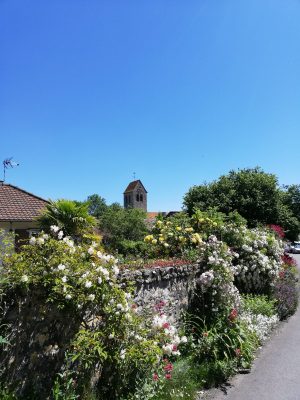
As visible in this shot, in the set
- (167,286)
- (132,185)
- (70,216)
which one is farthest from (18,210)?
(132,185)

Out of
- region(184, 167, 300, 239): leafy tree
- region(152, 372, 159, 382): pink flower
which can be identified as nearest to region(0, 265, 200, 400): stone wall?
region(152, 372, 159, 382): pink flower

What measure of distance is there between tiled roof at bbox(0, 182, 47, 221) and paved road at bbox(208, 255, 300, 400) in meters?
14.4

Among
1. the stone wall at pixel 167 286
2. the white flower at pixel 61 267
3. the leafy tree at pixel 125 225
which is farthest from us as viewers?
the leafy tree at pixel 125 225

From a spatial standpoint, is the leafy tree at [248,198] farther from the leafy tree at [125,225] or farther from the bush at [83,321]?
the leafy tree at [125,225]

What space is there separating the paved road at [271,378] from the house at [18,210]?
12.8 metres

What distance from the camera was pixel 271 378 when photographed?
573 cm

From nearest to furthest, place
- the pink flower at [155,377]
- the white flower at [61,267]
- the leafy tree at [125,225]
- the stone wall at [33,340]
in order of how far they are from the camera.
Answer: the stone wall at [33,340]
the white flower at [61,267]
the pink flower at [155,377]
the leafy tree at [125,225]

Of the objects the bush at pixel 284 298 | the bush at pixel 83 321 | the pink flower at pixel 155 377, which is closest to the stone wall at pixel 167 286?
the bush at pixel 83 321

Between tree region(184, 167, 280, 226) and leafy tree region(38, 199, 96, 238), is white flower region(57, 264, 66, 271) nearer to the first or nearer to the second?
leafy tree region(38, 199, 96, 238)

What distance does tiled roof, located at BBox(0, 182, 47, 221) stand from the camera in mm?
18547

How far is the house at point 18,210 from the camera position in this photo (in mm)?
18188

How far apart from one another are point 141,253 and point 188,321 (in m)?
3.10

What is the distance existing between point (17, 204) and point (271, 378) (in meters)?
16.9

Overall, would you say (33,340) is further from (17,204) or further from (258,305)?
(17,204)
